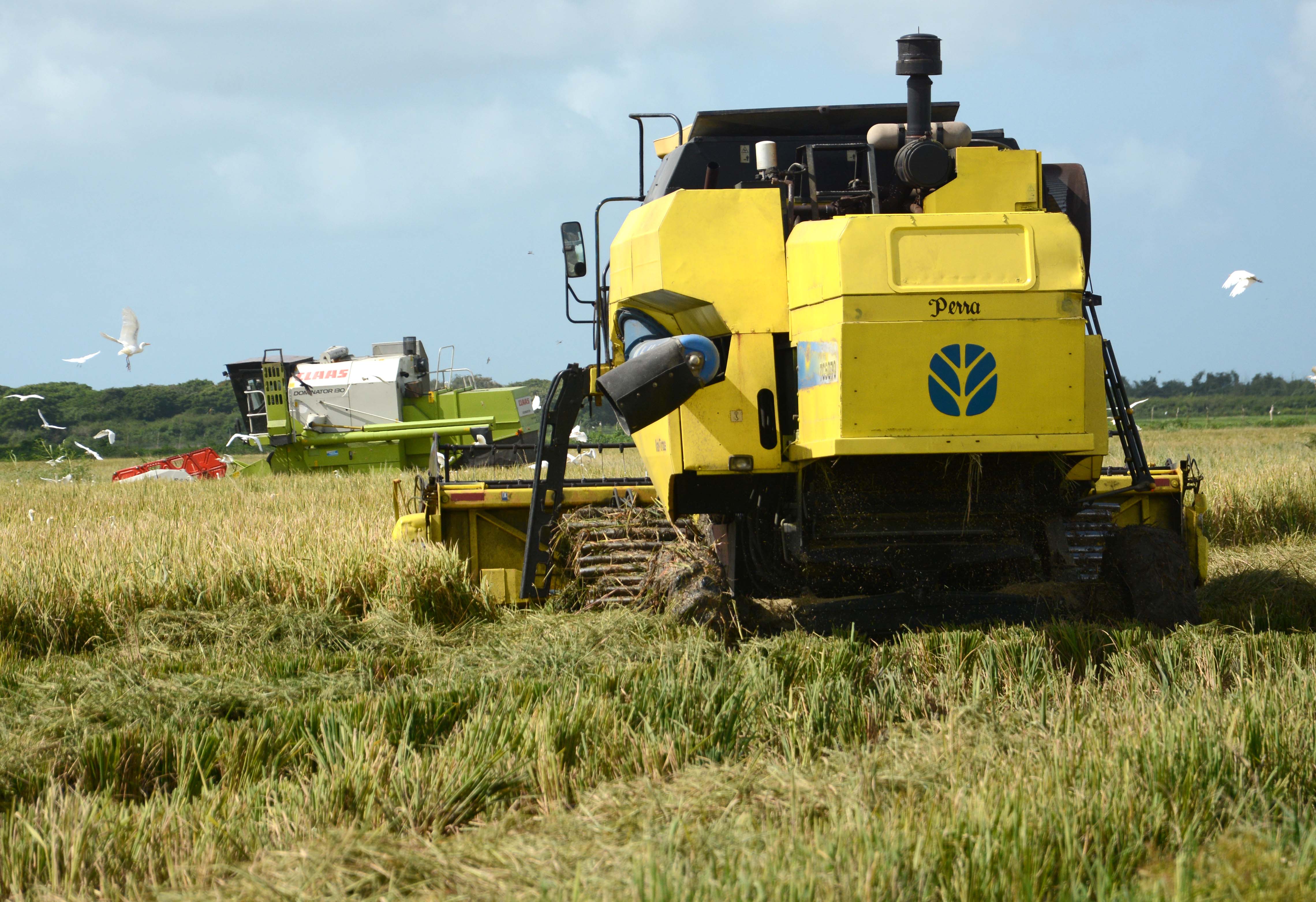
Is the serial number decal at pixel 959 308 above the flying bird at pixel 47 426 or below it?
above

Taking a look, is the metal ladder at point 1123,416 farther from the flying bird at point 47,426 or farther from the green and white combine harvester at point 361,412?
the flying bird at point 47,426

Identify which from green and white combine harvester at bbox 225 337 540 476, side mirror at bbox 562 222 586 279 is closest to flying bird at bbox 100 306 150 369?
green and white combine harvester at bbox 225 337 540 476

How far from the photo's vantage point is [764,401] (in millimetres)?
4613

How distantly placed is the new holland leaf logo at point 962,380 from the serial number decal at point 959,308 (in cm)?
11

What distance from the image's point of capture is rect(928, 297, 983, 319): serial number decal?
4125 mm

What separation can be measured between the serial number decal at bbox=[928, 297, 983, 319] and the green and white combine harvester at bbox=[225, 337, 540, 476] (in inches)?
552

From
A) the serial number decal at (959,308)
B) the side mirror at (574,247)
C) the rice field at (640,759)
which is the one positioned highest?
the side mirror at (574,247)

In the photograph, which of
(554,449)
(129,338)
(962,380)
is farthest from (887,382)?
(129,338)

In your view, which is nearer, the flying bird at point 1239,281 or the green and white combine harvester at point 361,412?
the flying bird at point 1239,281

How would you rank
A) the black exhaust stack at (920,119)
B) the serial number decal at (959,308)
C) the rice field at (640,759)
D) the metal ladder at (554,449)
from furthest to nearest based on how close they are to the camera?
the metal ladder at (554,449) < the black exhaust stack at (920,119) < the serial number decal at (959,308) < the rice field at (640,759)

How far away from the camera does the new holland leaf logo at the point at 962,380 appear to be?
4133mm

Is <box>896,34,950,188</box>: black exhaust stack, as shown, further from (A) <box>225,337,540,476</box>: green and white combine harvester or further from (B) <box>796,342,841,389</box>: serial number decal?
(A) <box>225,337,540,476</box>: green and white combine harvester

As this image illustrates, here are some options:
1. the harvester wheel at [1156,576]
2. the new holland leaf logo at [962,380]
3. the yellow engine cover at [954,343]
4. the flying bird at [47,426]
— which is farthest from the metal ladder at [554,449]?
the flying bird at [47,426]

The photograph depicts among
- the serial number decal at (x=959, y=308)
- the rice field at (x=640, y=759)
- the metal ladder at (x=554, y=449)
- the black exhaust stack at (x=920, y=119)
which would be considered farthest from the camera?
the metal ladder at (x=554, y=449)
